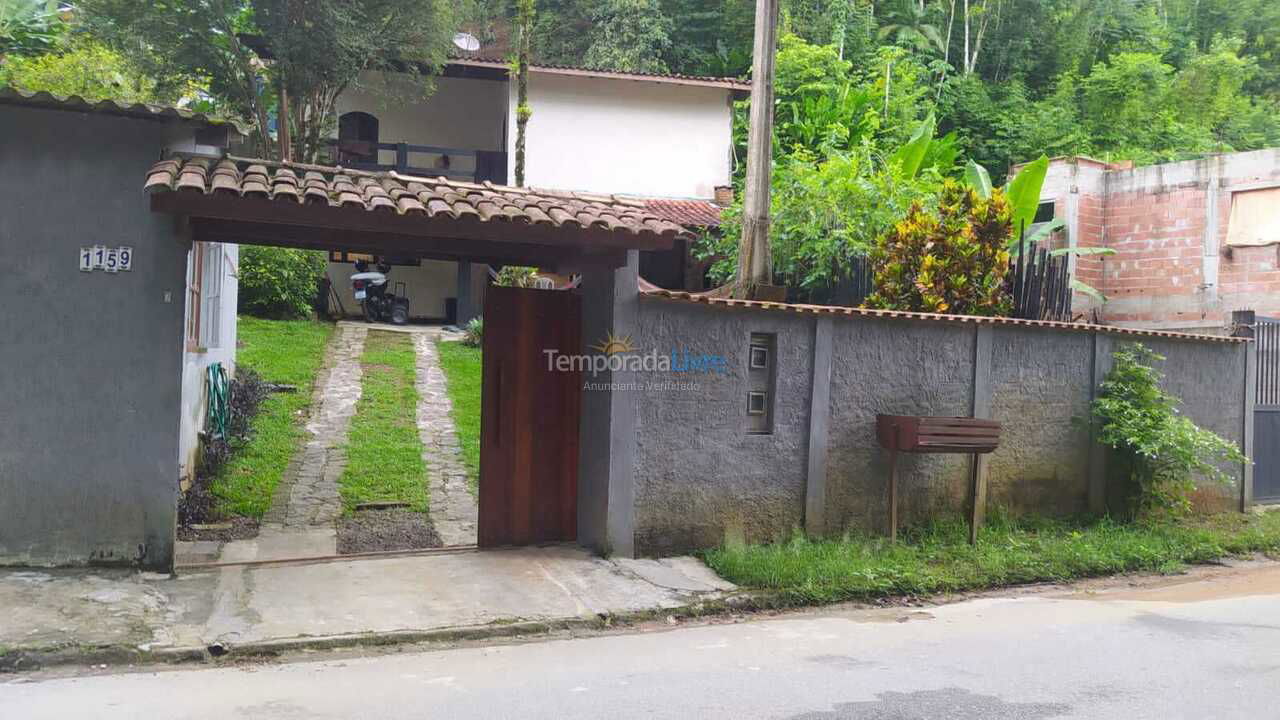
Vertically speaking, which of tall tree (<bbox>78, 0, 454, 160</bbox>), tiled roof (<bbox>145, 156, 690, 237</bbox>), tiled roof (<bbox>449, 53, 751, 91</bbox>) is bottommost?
tiled roof (<bbox>145, 156, 690, 237</bbox>)

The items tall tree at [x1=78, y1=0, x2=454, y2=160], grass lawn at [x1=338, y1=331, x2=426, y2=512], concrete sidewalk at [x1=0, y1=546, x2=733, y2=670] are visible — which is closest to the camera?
concrete sidewalk at [x1=0, y1=546, x2=733, y2=670]

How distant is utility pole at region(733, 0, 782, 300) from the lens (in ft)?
34.4

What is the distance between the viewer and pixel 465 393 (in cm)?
1597

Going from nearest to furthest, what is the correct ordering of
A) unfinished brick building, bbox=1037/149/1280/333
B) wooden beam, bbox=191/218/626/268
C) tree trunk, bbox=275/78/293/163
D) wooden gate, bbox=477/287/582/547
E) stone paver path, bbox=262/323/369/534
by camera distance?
wooden beam, bbox=191/218/626/268
wooden gate, bbox=477/287/582/547
stone paver path, bbox=262/323/369/534
unfinished brick building, bbox=1037/149/1280/333
tree trunk, bbox=275/78/293/163

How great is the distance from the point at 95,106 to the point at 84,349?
169 cm

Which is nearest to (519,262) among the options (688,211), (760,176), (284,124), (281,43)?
(760,176)

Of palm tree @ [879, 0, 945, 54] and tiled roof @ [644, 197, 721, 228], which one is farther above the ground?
palm tree @ [879, 0, 945, 54]

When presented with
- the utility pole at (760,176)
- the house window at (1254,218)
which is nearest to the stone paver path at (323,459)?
the utility pole at (760,176)

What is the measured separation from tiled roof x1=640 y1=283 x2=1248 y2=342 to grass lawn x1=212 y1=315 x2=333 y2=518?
4697 millimetres

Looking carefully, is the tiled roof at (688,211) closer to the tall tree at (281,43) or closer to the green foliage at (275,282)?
the tall tree at (281,43)

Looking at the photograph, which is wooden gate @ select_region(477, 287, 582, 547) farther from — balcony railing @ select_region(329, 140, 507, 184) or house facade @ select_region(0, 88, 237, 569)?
balcony railing @ select_region(329, 140, 507, 184)


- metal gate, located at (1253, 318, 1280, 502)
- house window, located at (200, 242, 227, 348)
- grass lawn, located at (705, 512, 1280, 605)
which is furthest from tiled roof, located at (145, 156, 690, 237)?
metal gate, located at (1253, 318, 1280, 502)

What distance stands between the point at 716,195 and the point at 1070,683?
646 inches

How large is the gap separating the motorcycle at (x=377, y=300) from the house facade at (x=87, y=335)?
→ 15429 millimetres
